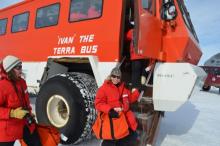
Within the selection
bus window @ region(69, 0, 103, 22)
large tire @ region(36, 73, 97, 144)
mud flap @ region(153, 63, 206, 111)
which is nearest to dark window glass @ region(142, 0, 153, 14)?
bus window @ region(69, 0, 103, 22)

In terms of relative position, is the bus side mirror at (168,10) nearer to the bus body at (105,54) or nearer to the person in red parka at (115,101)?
the bus body at (105,54)

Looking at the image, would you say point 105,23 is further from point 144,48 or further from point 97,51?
point 144,48

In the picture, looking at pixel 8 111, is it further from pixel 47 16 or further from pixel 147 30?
pixel 47 16

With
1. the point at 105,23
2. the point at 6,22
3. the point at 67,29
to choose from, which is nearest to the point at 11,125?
the point at 105,23

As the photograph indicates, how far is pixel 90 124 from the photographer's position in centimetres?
482

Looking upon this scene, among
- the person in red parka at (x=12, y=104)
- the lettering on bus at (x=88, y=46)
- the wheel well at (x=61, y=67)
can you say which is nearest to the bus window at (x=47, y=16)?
the wheel well at (x=61, y=67)

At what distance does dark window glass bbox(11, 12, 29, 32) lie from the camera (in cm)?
701

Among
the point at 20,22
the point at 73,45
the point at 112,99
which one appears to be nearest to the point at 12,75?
the point at 112,99

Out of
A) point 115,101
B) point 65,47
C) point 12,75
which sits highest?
point 65,47

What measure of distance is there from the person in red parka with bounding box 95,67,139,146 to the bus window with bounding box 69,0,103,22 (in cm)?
182

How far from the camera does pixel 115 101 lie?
3.69 meters

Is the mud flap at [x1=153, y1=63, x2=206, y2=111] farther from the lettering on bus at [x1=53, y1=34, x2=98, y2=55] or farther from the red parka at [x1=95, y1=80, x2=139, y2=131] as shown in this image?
the lettering on bus at [x1=53, y1=34, x2=98, y2=55]

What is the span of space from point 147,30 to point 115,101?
139 cm

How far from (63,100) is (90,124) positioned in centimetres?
63
